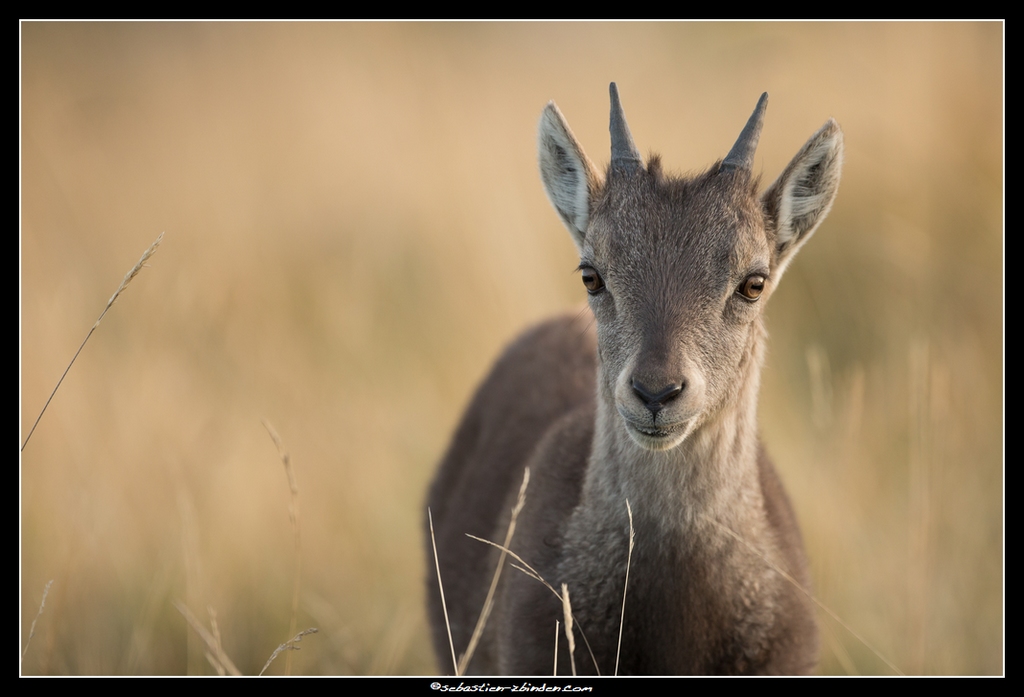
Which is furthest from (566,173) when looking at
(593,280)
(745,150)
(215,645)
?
(215,645)

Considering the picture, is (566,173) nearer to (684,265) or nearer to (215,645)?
(684,265)

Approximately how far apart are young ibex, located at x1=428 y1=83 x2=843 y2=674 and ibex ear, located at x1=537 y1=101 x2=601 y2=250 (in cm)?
1

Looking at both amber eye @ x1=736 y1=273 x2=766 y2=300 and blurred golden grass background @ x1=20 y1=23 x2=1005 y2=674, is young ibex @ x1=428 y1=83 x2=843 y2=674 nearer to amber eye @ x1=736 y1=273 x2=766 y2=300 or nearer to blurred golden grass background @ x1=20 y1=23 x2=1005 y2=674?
amber eye @ x1=736 y1=273 x2=766 y2=300

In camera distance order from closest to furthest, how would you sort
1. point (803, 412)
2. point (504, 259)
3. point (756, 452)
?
point (756, 452) < point (803, 412) < point (504, 259)

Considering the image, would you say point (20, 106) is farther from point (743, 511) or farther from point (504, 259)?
point (504, 259)

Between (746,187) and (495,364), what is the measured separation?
9.79 ft

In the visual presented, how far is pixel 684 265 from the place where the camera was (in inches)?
163

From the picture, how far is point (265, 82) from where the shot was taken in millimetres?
11273

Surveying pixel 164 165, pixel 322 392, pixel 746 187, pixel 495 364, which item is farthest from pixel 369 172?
pixel 746 187

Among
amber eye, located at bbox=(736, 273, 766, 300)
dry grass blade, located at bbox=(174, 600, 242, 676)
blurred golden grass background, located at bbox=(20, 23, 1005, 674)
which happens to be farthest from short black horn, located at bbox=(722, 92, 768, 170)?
dry grass blade, located at bbox=(174, 600, 242, 676)

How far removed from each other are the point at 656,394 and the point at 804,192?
5.13 ft

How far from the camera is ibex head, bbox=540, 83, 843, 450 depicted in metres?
3.89

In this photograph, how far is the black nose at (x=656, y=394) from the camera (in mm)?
3750

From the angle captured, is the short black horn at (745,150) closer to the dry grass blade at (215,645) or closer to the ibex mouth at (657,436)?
the ibex mouth at (657,436)
